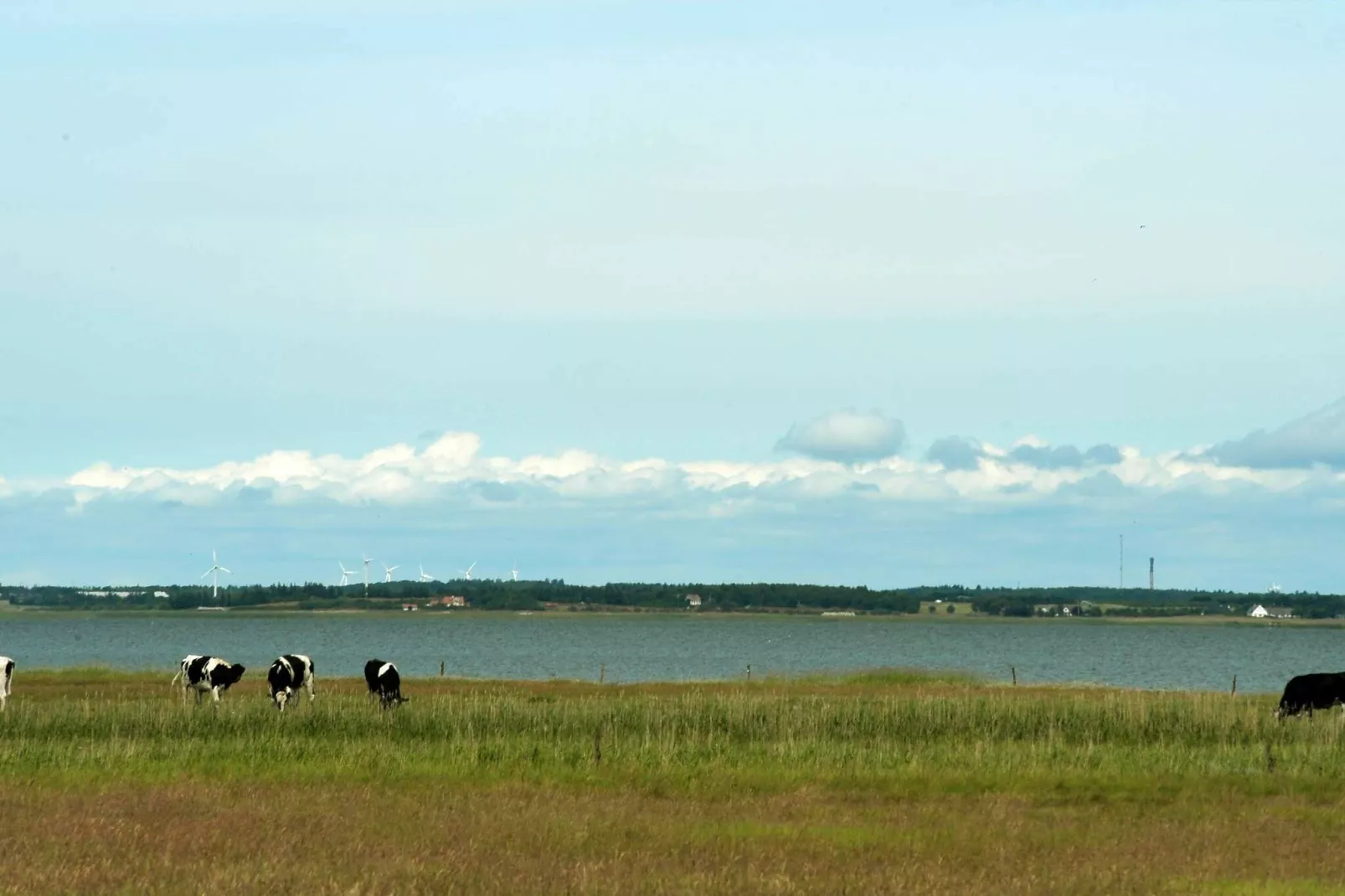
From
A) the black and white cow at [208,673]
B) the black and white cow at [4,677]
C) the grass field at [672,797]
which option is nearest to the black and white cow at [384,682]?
the black and white cow at [208,673]

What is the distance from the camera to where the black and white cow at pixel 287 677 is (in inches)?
1737

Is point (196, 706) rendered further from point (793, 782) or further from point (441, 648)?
point (441, 648)

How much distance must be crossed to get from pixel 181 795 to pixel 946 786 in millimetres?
13281

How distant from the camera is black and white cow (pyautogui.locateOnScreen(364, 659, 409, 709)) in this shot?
44.5 m

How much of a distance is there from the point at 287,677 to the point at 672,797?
21699mm

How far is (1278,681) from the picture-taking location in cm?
10388

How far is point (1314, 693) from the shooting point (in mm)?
42656

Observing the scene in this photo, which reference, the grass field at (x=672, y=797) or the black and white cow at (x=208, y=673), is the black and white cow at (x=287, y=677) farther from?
the grass field at (x=672, y=797)

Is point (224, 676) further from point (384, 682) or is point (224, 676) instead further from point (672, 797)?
point (672, 797)

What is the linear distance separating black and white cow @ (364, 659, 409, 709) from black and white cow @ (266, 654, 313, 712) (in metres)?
1.87

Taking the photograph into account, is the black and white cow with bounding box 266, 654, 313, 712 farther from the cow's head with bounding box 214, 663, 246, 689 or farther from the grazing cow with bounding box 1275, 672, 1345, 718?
the grazing cow with bounding box 1275, 672, 1345, 718

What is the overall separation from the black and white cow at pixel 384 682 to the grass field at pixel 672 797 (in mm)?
4604

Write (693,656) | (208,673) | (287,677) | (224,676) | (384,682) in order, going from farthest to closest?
(693,656) < (224,676) < (208,673) < (384,682) < (287,677)

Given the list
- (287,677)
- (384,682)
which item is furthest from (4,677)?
(384,682)
